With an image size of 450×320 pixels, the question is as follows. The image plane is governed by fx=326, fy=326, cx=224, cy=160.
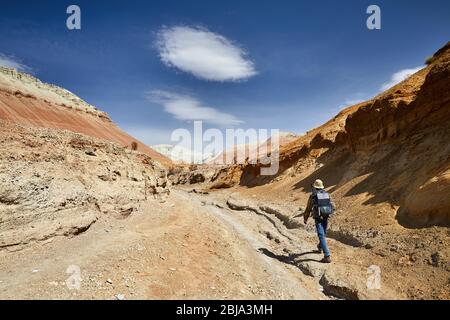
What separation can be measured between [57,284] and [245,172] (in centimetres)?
3375

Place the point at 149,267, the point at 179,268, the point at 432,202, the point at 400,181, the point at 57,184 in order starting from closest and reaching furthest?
1. the point at 149,267
2. the point at 179,268
3. the point at 432,202
4. the point at 57,184
5. the point at 400,181

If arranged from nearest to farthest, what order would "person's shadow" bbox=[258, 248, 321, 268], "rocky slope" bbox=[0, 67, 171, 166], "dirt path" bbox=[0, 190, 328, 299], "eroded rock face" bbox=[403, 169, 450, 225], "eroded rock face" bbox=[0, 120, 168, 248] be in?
"dirt path" bbox=[0, 190, 328, 299]
"eroded rock face" bbox=[0, 120, 168, 248]
"eroded rock face" bbox=[403, 169, 450, 225]
"person's shadow" bbox=[258, 248, 321, 268]
"rocky slope" bbox=[0, 67, 171, 166]

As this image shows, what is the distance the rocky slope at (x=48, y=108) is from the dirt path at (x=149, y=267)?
67.4 metres

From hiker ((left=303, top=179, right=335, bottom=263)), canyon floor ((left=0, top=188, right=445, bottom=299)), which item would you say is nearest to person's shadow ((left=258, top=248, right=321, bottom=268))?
canyon floor ((left=0, top=188, right=445, bottom=299))

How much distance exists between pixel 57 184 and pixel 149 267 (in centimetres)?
398

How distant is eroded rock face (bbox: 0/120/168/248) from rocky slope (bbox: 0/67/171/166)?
6381 cm

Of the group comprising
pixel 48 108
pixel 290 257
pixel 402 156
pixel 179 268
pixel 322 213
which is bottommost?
pixel 290 257

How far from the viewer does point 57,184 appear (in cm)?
941

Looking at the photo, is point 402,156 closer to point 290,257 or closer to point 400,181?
point 400,181

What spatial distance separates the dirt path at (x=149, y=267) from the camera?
6.25m

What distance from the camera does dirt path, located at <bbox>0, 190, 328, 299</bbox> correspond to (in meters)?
6.25

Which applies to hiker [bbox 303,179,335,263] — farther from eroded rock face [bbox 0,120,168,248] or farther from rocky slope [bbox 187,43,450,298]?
eroded rock face [bbox 0,120,168,248]

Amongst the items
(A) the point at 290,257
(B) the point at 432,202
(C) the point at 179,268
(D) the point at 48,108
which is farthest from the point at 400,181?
(D) the point at 48,108

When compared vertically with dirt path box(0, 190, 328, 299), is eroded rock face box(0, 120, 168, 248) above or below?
above
